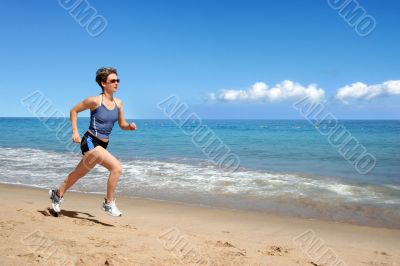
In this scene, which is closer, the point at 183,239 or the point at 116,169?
the point at 183,239

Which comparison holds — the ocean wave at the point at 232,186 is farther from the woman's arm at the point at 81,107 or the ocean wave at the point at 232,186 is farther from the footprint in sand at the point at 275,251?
the woman's arm at the point at 81,107

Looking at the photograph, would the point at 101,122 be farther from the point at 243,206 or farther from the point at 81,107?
the point at 243,206

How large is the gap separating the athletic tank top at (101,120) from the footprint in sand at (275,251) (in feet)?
7.97

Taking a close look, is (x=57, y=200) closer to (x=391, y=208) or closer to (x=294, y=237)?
(x=294, y=237)

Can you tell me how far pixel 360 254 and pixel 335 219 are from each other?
233 cm

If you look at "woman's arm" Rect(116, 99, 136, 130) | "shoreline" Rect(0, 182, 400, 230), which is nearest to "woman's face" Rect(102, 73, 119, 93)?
"woman's arm" Rect(116, 99, 136, 130)

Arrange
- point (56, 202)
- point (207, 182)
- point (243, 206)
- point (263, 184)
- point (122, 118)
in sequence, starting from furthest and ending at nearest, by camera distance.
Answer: point (207, 182) < point (263, 184) < point (243, 206) < point (56, 202) < point (122, 118)

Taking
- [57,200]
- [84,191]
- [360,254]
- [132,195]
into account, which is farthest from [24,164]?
[360,254]

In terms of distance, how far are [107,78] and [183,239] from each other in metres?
2.25

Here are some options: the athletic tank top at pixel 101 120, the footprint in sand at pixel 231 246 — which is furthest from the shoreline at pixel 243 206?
the athletic tank top at pixel 101 120

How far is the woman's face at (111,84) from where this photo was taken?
5.17 metres

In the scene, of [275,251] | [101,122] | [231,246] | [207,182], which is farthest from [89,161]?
[207,182]

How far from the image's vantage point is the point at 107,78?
5.17 metres

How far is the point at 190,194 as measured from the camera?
29.5ft
